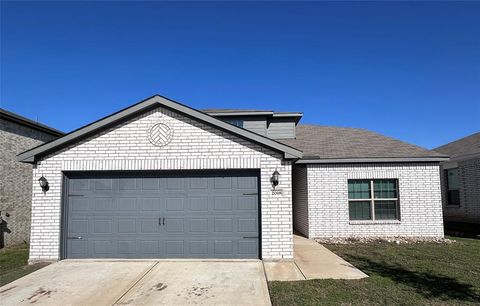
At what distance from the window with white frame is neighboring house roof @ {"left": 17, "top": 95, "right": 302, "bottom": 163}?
5.18 meters

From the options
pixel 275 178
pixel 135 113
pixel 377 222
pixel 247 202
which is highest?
pixel 135 113

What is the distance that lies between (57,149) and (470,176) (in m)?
17.6

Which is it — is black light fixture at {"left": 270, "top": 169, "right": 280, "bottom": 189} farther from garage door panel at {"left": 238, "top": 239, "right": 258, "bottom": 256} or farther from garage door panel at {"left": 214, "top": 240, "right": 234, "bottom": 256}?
garage door panel at {"left": 214, "top": 240, "right": 234, "bottom": 256}

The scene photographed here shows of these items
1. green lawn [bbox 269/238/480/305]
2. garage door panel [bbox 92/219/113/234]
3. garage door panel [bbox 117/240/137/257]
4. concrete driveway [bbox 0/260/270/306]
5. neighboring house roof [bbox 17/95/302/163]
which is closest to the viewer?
green lawn [bbox 269/238/480/305]

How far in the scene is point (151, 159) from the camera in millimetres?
9250

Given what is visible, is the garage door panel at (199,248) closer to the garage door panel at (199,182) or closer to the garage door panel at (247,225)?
the garage door panel at (247,225)

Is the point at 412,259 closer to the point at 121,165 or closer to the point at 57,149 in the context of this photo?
the point at 121,165

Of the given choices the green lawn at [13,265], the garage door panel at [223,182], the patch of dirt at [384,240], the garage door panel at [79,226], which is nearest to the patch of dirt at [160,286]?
the garage door panel at [223,182]

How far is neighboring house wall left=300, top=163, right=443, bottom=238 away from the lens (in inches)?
500

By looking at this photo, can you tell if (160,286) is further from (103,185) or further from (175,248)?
(103,185)

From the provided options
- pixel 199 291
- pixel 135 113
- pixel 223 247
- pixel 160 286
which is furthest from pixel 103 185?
pixel 199 291

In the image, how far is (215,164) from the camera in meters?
9.20

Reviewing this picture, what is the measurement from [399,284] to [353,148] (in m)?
7.67

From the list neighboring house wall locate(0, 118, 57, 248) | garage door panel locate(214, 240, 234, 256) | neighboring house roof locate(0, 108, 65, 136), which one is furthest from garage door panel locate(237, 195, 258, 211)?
neighboring house roof locate(0, 108, 65, 136)
